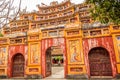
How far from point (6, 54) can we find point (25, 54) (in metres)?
2.00

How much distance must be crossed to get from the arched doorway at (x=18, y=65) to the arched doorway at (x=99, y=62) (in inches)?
240

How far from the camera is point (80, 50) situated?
10.8 meters

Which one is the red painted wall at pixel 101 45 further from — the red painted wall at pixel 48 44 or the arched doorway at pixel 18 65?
the arched doorway at pixel 18 65

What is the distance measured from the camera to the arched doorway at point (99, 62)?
10.3 meters

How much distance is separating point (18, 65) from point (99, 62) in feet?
23.6

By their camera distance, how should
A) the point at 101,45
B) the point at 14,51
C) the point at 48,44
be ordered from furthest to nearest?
the point at 14,51, the point at 48,44, the point at 101,45

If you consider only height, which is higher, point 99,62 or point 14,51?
A: point 14,51

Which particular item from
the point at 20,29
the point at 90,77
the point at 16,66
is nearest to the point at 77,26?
the point at 90,77

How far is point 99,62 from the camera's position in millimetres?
10484

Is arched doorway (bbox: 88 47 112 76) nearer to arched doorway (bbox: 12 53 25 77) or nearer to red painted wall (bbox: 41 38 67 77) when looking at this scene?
red painted wall (bbox: 41 38 67 77)

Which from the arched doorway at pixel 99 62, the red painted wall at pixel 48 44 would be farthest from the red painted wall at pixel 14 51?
the arched doorway at pixel 99 62

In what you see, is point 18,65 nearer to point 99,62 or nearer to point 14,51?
point 14,51

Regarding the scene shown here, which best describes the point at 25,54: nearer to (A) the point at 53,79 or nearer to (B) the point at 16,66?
(B) the point at 16,66

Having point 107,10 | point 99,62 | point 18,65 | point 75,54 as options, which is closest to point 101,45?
point 99,62
